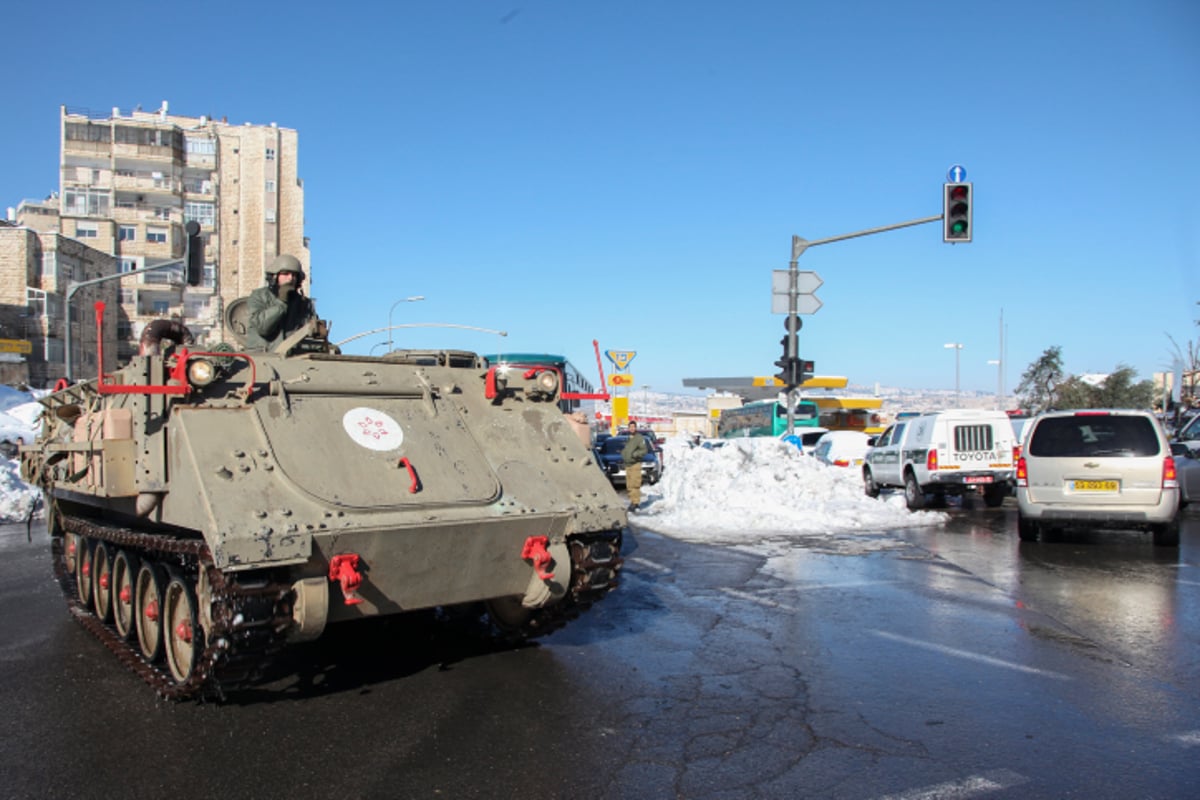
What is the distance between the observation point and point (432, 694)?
A: 233 inches

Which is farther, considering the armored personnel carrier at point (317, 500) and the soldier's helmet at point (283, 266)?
the soldier's helmet at point (283, 266)

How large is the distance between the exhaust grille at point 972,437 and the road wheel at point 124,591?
47.7 feet

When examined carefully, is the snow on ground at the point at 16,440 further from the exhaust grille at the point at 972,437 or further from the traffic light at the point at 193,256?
the exhaust grille at the point at 972,437

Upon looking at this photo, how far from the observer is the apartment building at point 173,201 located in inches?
2467

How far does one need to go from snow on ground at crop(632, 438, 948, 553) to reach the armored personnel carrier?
6.49 metres

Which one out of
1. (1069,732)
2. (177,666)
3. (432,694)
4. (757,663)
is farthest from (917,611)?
(177,666)

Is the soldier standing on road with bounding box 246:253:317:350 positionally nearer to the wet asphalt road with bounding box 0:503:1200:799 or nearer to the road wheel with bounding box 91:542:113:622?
the road wheel with bounding box 91:542:113:622

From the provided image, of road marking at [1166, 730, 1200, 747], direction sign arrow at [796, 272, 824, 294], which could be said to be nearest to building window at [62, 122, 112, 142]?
direction sign arrow at [796, 272, 824, 294]

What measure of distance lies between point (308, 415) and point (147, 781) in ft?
7.30

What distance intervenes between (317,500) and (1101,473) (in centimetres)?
995

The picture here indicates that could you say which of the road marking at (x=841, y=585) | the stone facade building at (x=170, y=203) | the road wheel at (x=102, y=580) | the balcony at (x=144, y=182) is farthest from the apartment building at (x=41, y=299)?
the road marking at (x=841, y=585)

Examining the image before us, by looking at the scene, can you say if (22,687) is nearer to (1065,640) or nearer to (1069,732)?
(1069,732)

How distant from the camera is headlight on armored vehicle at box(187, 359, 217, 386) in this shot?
5.60 m

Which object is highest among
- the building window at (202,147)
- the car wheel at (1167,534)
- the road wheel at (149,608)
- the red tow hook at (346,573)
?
the building window at (202,147)
